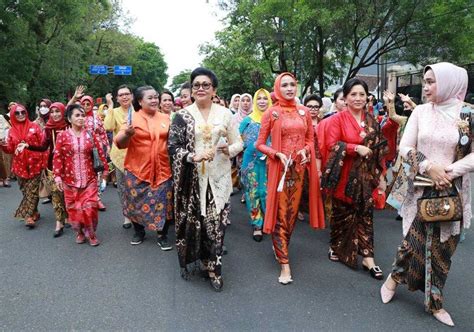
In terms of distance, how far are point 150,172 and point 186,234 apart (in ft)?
3.60

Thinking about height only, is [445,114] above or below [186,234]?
above

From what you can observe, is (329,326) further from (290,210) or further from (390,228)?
(390,228)

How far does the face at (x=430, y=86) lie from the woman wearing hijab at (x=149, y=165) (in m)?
2.61

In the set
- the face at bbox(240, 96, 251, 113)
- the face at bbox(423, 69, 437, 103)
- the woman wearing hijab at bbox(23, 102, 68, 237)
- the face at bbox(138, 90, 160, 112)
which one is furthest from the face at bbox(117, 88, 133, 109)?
the face at bbox(423, 69, 437, 103)

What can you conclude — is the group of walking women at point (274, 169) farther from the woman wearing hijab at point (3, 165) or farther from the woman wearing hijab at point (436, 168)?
the woman wearing hijab at point (3, 165)

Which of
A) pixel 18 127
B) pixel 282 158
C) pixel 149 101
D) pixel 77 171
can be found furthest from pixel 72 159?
pixel 282 158

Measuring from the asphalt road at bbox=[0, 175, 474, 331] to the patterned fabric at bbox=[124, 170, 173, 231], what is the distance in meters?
0.36

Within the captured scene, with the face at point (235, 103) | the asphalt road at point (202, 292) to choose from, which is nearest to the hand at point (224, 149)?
the asphalt road at point (202, 292)

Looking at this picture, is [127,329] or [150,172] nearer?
[127,329]

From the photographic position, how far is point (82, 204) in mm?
4500

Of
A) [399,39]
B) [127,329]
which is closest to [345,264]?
[127,329]

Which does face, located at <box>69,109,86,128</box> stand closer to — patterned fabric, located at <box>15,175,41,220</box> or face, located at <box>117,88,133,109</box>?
face, located at <box>117,88,133,109</box>

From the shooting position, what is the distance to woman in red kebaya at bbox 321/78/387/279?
139 inches

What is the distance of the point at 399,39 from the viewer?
15469mm
